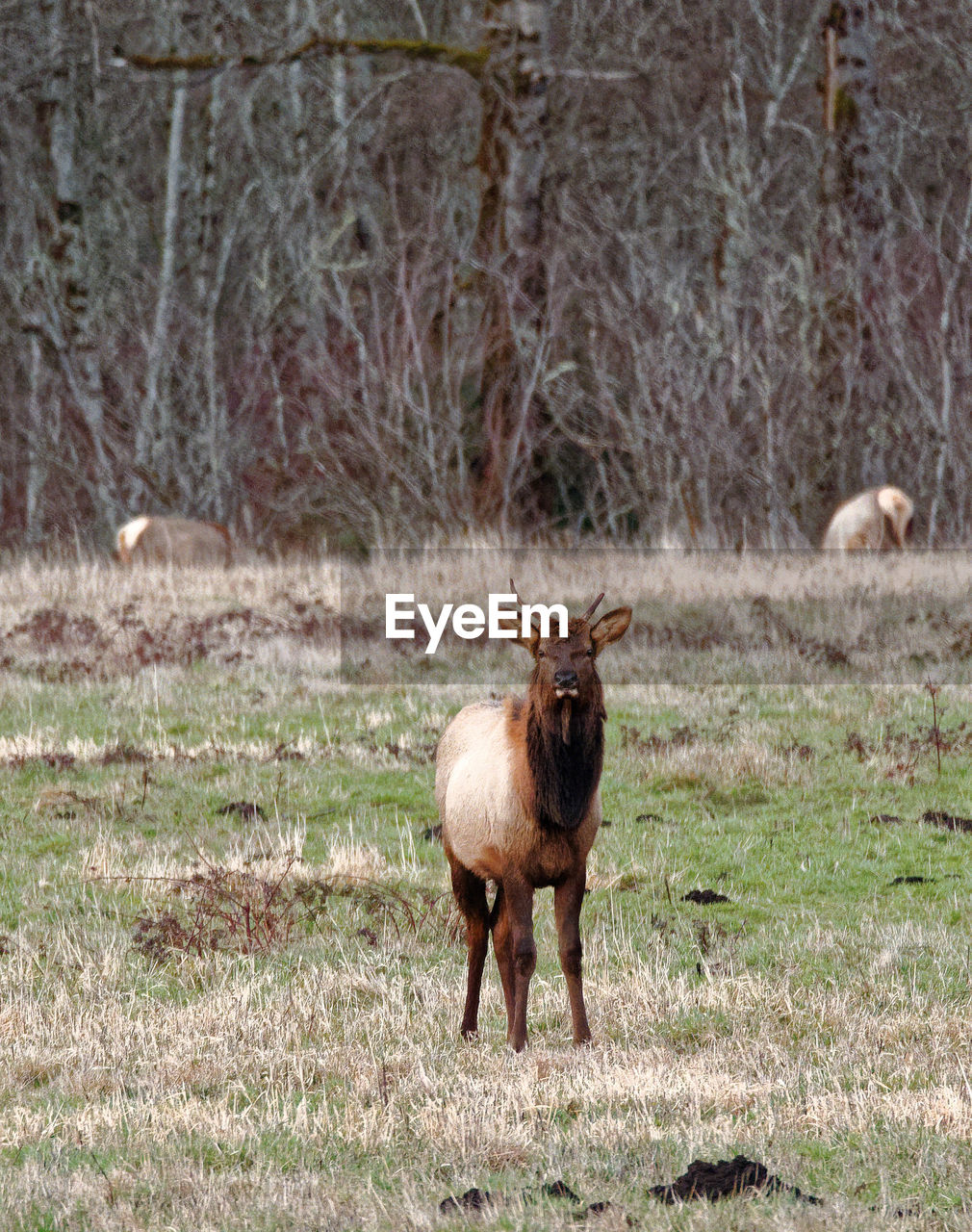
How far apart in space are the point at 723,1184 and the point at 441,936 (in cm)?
338

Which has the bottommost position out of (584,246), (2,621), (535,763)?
(2,621)

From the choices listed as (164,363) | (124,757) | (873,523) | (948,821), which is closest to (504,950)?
(948,821)

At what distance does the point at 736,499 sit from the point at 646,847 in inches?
582

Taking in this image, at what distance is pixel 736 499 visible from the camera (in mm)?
23484

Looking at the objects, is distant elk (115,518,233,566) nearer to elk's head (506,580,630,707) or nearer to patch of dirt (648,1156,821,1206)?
elk's head (506,580,630,707)

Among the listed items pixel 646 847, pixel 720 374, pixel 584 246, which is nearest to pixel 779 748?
pixel 646 847

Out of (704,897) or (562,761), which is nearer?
(562,761)

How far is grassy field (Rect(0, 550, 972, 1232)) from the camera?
4742mm

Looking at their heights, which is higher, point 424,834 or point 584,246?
point 584,246

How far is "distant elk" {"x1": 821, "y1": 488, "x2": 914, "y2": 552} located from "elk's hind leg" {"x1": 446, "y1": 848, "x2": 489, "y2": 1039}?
48.2ft

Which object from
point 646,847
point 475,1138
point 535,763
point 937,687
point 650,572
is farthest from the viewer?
point 650,572

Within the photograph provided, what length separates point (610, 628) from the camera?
228 inches

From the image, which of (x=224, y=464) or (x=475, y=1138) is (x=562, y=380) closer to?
(x=224, y=464)

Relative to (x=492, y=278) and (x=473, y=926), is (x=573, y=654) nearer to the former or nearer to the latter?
(x=473, y=926)
